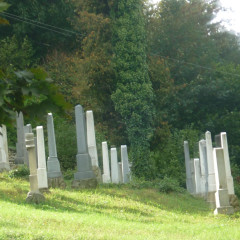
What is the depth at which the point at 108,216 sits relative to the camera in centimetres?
1355

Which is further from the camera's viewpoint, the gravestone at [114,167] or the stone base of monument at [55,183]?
the gravestone at [114,167]

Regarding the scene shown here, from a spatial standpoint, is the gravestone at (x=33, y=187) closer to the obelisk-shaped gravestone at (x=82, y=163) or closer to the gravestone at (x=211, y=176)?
the obelisk-shaped gravestone at (x=82, y=163)

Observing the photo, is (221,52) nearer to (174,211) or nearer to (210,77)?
(210,77)

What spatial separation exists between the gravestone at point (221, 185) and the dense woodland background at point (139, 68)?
25.8 ft

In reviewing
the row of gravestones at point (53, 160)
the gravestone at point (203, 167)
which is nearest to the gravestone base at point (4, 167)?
the row of gravestones at point (53, 160)

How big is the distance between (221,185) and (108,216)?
3.27 meters

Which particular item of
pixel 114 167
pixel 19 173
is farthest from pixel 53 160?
pixel 114 167

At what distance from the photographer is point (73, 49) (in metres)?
37.8

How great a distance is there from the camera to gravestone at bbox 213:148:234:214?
1534cm

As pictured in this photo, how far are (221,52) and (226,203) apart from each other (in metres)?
27.8

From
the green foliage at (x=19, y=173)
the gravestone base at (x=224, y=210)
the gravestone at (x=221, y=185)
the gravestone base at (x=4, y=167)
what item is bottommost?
the gravestone base at (x=224, y=210)

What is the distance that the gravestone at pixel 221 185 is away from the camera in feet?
50.3

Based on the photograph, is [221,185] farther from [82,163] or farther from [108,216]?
[82,163]

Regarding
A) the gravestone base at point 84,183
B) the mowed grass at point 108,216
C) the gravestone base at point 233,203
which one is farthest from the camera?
the gravestone base at point 84,183
